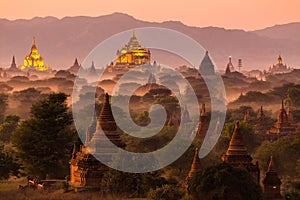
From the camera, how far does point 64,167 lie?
189 feet

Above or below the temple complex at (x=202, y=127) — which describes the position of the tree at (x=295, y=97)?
above

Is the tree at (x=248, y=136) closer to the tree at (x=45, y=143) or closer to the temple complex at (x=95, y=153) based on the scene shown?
the tree at (x=45, y=143)

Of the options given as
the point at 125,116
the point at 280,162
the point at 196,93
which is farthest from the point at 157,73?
the point at 280,162

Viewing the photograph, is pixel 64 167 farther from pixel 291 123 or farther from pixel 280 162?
pixel 291 123

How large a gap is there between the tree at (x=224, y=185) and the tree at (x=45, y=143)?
1619 centimetres

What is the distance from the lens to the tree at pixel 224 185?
42.0 metres

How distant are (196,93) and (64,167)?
9846cm

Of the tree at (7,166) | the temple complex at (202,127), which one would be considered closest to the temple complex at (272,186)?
the tree at (7,166)

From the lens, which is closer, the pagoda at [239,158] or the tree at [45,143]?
the pagoda at [239,158]

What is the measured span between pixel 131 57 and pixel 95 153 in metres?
142

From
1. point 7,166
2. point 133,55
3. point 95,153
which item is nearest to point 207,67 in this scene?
point 133,55

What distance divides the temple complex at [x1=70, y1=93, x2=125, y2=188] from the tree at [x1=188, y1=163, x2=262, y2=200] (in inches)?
279

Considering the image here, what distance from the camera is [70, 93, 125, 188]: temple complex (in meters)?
48.6

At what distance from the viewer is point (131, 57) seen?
19138 cm
